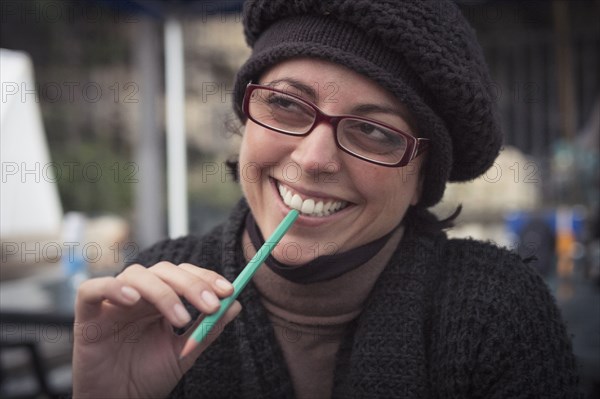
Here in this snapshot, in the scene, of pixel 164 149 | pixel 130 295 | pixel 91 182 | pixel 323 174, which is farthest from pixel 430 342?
pixel 91 182

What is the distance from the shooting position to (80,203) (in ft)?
24.1

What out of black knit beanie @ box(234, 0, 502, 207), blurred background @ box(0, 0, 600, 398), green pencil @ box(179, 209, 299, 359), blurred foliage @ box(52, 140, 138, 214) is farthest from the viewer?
blurred foliage @ box(52, 140, 138, 214)

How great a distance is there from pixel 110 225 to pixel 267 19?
Answer: 3.19 m

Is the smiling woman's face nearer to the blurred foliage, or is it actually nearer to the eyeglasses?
the eyeglasses

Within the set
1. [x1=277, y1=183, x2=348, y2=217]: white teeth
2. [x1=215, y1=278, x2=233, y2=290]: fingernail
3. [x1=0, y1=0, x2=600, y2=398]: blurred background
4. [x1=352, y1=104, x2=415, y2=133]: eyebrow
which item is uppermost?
[x1=352, y1=104, x2=415, y2=133]: eyebrow

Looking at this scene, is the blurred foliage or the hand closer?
the hand

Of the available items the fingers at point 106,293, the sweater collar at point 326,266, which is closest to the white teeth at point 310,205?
the sweater collar at point 326,266

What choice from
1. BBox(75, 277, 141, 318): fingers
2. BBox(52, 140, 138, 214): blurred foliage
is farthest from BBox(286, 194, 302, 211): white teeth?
BBox(52, 140, 138, 214): blurred foliage

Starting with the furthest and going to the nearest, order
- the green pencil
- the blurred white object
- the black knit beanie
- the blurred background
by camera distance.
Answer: the blurred white object → the blurred background → the black knit beanie → the green pencil

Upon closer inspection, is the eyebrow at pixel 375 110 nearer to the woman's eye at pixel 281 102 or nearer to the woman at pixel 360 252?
the woman at pixel 360 252

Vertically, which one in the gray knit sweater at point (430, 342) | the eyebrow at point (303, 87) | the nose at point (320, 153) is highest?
the eyebrow at point (303, 87)

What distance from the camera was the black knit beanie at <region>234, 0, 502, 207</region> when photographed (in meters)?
1.37

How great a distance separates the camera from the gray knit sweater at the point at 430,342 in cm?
141

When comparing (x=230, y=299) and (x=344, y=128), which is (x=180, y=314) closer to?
(x=230, y=299)
